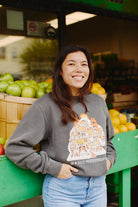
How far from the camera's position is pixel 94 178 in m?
1.76

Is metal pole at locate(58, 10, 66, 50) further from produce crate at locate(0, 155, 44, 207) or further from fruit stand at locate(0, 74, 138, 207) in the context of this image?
produce crate at locate(0, 155, 44, 207)

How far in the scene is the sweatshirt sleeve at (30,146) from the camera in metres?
1.64

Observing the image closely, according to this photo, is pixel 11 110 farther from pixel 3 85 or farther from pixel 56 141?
pixel 56 141

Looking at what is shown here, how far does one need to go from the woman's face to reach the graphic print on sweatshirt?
0.24 meters

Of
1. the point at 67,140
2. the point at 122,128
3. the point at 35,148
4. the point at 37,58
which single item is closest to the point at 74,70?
the point at 67,140

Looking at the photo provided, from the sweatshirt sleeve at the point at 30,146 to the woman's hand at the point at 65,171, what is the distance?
0.02 meters

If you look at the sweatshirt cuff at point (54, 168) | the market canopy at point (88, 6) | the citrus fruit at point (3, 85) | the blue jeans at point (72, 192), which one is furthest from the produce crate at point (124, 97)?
the sweatshirt cuff at point (54, 168)

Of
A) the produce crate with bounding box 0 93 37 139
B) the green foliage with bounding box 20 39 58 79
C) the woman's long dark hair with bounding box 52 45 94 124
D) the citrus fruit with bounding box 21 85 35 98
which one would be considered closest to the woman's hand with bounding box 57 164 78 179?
the woman's long dark hair with bounding box 52 45 94 124

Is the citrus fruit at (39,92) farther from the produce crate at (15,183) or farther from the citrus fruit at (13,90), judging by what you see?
the produce crate at (15,183)

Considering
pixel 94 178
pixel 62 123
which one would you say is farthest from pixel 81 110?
pixel 94 178

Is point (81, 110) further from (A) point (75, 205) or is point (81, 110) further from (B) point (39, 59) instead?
(B) point (39, 59)

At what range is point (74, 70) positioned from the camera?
1.79 meters

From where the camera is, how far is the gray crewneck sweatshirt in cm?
165

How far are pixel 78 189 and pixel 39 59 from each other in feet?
14.4
